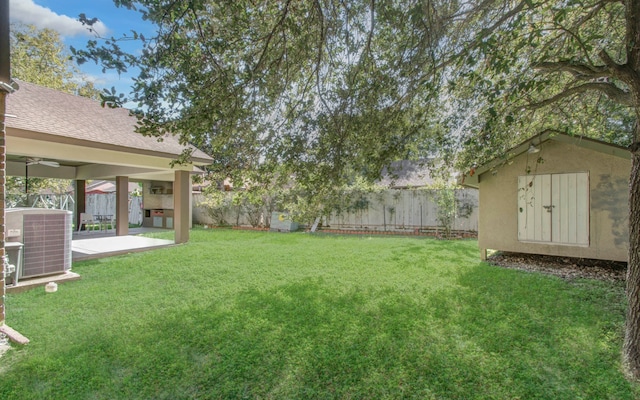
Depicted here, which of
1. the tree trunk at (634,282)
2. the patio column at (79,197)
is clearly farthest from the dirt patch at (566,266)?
the patio column at (79,197)

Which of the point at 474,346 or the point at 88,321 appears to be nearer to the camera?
the point at 474,346

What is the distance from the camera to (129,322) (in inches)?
164

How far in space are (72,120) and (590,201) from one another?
12593 mm

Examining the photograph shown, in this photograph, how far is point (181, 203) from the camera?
10.1 meters

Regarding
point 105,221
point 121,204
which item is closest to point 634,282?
point 121,204

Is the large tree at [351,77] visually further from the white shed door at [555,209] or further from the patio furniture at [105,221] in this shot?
the patio furniture at [105,221]

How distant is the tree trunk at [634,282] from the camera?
2953 millimetres

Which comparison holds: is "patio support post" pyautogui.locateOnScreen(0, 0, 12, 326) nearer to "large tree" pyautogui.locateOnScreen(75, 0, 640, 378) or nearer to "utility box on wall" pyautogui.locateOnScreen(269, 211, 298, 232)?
"large tree" pyautogui.locateOnScreen(75, 0, 640, 378)

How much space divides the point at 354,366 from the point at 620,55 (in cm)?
626

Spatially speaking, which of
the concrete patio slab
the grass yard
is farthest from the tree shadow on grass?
the concrete patio slab

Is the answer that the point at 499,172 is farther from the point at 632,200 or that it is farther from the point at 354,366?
the point at 354,366

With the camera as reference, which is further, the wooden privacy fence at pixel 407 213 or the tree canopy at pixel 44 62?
the tree canopy at pixel 44 62

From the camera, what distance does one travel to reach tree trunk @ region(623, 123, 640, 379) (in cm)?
295

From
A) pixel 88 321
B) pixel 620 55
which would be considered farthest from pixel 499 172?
pixel 88 321
